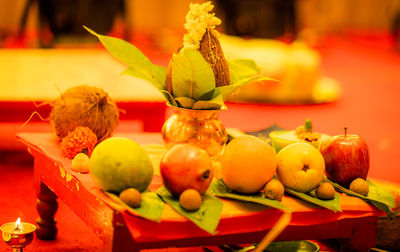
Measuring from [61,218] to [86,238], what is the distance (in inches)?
7.0

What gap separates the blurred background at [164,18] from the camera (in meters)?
4.00

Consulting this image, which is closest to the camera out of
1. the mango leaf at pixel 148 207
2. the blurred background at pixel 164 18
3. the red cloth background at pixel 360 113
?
the mango leaf at pixel 148 207

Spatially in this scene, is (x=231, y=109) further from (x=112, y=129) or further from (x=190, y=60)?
(x=190, y=60)

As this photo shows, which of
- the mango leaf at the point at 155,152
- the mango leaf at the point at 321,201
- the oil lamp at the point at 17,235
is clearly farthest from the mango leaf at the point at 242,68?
the oil lamp at the point at 17,235

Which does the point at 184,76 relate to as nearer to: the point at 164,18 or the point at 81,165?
the point at 81,165

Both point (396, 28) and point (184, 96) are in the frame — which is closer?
point (184, 96)

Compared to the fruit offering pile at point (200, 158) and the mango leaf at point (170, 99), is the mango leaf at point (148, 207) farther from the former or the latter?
the mango leaf at point (170, 99)

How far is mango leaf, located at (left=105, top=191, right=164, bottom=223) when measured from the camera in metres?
0.98

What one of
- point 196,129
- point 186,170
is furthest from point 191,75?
point 186,170

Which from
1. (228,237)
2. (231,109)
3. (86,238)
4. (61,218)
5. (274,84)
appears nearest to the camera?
(228,237)

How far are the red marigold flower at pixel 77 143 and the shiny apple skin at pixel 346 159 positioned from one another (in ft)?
1.67

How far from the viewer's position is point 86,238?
1.57 meters

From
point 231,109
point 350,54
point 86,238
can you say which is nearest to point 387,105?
point 231,109

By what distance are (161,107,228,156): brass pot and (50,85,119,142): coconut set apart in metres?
0.19
